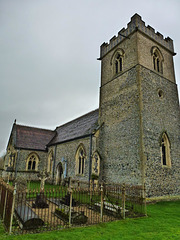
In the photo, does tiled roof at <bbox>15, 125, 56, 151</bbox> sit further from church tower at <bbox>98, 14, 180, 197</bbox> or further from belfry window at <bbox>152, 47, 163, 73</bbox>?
belfry window at <bbox>152, 47, 163, 73</bbox>

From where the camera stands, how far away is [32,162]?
25156mm

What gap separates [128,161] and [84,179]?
193 inches

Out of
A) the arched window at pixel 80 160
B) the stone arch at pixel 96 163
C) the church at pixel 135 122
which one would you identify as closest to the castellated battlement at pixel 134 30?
the church at pixel 135 122

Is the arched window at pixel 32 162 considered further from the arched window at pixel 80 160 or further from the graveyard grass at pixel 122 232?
the graveyard grass at pixel 122 232

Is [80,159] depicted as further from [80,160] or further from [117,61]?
[117,61]

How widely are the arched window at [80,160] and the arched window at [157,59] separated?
1062 centimetres

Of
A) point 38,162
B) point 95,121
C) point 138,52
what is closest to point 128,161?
point 95,121

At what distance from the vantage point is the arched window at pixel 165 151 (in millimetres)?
14361

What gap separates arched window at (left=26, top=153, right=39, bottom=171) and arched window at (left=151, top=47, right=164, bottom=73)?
19438 mm

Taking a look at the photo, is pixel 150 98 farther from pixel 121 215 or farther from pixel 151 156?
pixel 121 215

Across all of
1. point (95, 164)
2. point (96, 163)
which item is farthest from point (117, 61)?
point (95, 164)

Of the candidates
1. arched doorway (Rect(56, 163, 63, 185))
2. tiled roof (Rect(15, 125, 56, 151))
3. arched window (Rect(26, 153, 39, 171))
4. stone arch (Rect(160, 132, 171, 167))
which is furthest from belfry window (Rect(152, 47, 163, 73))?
arched window (Rect(26, 153, 39, 171))

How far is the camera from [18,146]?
24219 mm

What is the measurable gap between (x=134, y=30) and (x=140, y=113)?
8.18 meters
